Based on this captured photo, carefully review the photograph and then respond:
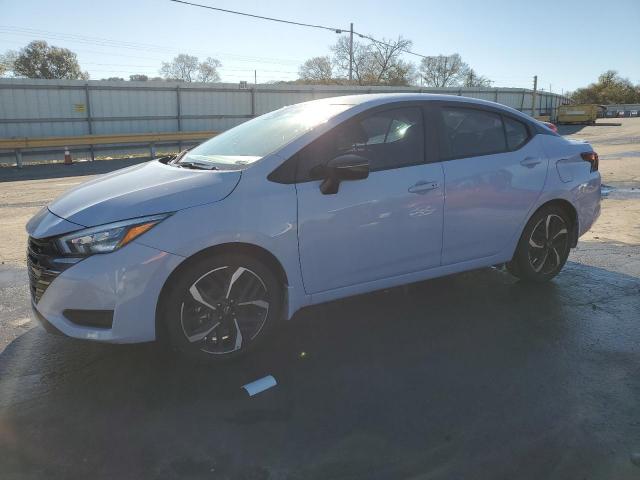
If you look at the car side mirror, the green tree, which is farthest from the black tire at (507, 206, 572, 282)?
the green tree

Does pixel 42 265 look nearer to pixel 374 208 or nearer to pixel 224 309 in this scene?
pixel 224 309

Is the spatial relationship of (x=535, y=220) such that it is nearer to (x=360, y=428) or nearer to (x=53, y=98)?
(x=360, y=428)

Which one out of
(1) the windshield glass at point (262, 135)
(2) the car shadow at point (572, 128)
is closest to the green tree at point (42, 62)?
(2) the car shadow at point (572, 128)

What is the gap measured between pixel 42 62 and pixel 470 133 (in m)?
64.0

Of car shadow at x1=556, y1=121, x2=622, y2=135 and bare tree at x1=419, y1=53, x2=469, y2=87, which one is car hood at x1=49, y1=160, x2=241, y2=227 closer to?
car shadow at x1=556, y1=121, x2=622, y2=135

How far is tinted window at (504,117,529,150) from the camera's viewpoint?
14.5 ft

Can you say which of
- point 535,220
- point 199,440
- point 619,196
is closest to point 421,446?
point 199,440

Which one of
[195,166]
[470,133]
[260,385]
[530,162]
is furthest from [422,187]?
[260,385]

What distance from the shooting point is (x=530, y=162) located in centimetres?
442

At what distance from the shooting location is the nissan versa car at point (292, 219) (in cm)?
296

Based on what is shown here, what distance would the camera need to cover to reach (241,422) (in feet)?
8.92

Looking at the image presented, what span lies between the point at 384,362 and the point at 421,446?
2.85 ft

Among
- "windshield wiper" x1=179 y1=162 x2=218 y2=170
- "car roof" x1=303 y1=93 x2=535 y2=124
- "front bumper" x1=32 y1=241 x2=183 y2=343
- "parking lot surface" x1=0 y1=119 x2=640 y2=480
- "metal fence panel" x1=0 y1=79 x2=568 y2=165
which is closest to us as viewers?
"parking lot surface" x1=0 y1=119 x2=640 y2=480

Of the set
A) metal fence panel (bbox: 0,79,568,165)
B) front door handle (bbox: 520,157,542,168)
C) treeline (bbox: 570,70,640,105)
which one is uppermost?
treeline (bbox: 570,70,640,105)
